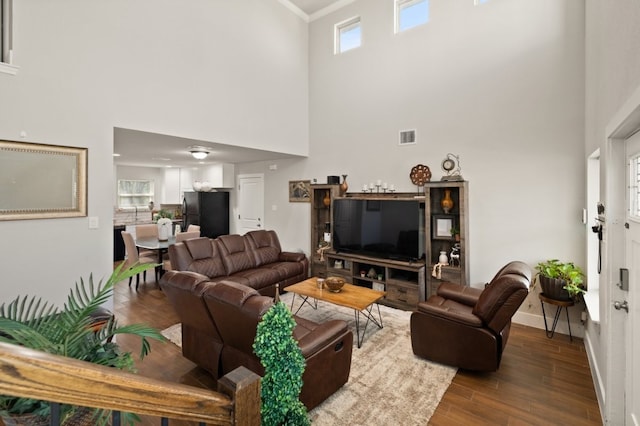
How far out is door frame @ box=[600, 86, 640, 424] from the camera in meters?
2.01

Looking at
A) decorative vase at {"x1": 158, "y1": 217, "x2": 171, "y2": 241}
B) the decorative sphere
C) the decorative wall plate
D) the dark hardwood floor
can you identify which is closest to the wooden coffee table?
the decorative sphere

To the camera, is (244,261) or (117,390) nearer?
(117,390)

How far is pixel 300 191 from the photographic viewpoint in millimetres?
6320

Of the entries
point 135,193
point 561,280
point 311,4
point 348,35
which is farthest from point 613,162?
point 135,193

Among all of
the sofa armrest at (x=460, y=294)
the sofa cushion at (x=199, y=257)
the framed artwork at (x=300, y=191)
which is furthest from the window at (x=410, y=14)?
the sofa cushion at (x=199, y=257)

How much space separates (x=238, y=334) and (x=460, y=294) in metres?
2.48

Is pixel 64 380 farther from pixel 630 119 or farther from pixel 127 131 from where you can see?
pixel 127 131

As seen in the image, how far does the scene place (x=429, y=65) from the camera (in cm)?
481

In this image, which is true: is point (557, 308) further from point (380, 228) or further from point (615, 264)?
point (380, 228)

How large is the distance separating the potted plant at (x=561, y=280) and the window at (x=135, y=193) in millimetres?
10206

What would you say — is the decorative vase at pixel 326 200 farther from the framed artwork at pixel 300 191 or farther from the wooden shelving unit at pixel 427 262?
the wooden shelving unit at pixel 427 262

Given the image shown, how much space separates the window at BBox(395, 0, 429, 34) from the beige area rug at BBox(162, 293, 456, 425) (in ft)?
15.6

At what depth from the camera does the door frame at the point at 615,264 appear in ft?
6.59

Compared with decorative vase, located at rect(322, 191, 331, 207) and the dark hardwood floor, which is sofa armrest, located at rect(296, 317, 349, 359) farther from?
decorative vase, located at rect(322, 191, 331, 207)
